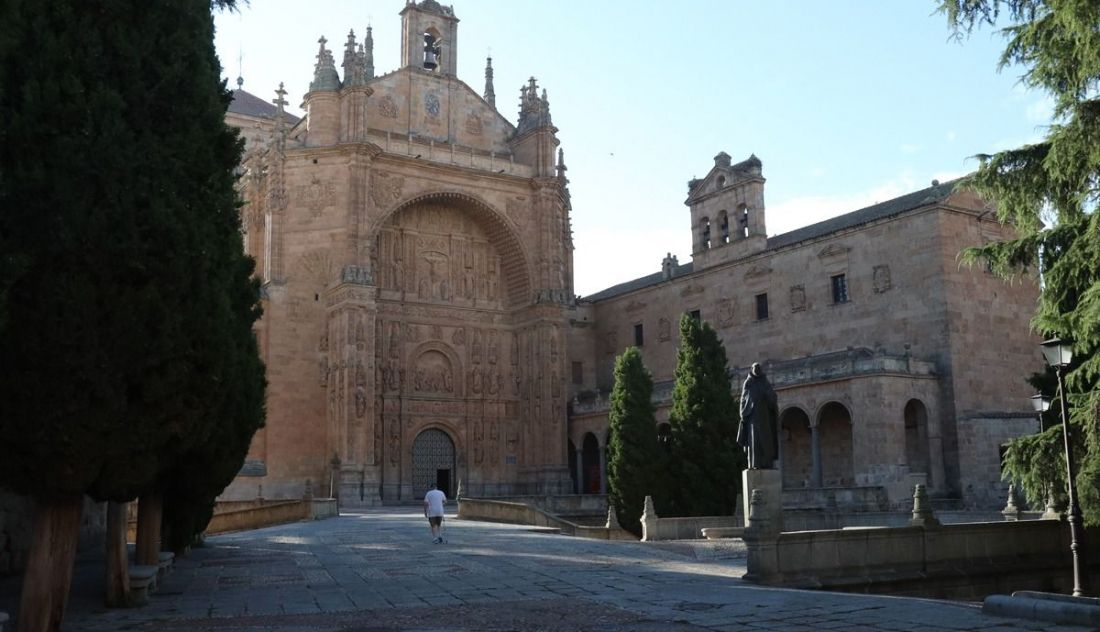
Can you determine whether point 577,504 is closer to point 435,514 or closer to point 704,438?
point 704,438

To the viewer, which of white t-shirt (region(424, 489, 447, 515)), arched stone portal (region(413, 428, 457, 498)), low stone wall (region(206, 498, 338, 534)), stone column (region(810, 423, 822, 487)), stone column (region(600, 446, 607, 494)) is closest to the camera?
white t-shirt (region(424, 489, 447, 515))

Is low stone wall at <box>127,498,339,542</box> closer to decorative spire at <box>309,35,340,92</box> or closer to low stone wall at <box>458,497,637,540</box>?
low stone wall at <box>458,497,637,540</box>

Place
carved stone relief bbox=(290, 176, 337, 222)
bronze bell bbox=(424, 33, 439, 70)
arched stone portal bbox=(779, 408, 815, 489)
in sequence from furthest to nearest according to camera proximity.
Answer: bronze bell bbox=(424, 33, 439, 70) → carved stone relief bbox=(290, 176, 337, 222) → arched stone portal bbox=(779, 408, 815, 489)

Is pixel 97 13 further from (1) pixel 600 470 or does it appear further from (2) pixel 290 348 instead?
(1) pixel 600 470

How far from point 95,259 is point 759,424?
9.41 meters

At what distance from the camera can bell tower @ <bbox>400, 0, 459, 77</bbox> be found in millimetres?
42375

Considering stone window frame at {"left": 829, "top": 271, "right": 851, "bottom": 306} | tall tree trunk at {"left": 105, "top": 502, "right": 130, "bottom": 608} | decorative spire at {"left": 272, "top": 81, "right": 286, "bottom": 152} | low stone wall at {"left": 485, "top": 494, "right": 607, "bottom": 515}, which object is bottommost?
low stone wall at {"left": 485, "top": 494, "right": 607, "bottom": 515}

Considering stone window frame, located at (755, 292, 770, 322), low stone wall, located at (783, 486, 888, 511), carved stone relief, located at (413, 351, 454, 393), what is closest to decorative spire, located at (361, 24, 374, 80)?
carved stone relief, located at (413, 351, 454, 393)

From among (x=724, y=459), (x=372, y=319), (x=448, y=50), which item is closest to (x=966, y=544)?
(x=724, y=459)

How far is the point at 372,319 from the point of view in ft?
121

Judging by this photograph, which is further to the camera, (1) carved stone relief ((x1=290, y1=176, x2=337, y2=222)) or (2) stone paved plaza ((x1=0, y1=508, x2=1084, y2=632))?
(1) carved stone relief ((x1=290, y1=176, x2=337, y2=222))

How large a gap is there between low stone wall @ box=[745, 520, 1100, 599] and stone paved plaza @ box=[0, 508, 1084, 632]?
0.69m

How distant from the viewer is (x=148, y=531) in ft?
40.1

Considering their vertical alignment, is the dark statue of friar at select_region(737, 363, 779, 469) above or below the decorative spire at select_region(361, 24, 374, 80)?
below
